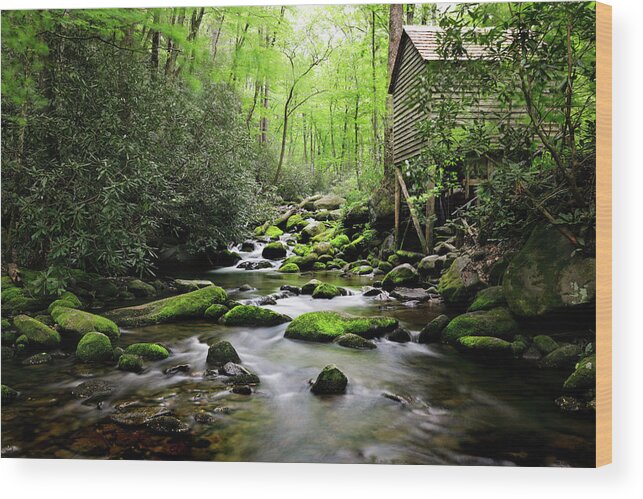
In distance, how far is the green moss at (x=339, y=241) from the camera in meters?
8.30

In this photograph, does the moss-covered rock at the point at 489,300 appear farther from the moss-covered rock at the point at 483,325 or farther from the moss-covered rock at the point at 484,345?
the moss-covered rock at the point at 484,345

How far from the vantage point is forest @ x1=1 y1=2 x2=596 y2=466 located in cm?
291

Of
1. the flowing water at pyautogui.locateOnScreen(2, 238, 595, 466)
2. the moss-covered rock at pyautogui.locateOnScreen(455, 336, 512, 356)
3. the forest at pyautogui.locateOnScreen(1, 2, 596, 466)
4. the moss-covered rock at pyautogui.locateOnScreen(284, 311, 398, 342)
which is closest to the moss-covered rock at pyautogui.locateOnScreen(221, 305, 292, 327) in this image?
the forest at pyautogui.locateOnScreen(1, 2, 596, 466)

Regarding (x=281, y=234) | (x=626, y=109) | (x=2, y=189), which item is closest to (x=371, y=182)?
(x=281, y=234)

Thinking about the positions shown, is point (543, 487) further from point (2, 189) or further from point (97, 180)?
point (2, 189)

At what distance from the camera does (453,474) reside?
2.75 metres

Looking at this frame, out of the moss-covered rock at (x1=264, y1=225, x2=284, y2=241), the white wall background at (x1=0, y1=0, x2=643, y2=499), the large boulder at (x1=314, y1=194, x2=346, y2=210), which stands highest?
the large boulder at (x1=314, y1=194, x2=346, y2=210)

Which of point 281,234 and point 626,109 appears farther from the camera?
point 281,234

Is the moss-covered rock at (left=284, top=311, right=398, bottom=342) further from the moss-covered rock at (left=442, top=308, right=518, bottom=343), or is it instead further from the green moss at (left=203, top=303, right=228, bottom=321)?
the green moss at (left=203, top=303, right=228, bottom=321)

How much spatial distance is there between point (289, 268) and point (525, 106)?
4.88 metres

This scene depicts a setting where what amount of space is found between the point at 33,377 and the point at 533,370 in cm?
402

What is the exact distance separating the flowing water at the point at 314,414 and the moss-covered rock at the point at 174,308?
Result: 492 millimetres

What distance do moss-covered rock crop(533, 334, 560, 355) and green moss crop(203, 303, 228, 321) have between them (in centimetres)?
307

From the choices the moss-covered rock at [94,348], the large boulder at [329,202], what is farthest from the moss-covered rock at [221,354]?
the large boulder at [329,202]
